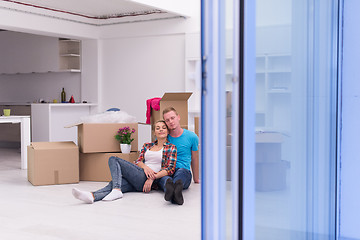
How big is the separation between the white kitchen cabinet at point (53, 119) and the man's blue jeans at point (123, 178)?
12.9ft

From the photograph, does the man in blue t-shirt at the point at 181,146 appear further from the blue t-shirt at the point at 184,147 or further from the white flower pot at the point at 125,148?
the white flower pot at the point at 125,148

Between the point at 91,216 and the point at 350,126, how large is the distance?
2.05 metres

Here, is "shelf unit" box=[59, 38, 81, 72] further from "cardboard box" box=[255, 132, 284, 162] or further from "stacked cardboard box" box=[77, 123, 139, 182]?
"cardboard box" box=[255, 132, 284, 162]

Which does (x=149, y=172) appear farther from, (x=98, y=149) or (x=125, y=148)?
(x=98, y=149)

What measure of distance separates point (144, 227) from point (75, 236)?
0.47 m

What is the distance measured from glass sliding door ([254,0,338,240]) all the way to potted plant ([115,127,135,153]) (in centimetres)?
303

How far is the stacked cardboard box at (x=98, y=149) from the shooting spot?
504 cm

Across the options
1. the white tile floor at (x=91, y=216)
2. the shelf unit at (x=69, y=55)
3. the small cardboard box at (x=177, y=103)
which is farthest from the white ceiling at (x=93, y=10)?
the white tile floor at (x=91, y=216)

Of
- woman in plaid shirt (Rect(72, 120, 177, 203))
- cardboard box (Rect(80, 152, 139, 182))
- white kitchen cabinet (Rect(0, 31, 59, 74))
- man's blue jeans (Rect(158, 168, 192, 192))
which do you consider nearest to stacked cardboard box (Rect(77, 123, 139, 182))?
cardboard box (Rect(80, 152, 139, 182))

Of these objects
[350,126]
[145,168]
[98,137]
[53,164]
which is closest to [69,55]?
[98,137]

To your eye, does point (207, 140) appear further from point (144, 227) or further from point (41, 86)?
point (41, 86)

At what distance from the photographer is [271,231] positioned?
2.01m

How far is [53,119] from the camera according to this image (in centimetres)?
820

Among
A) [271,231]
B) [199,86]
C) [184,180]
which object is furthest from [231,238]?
[184,180]
